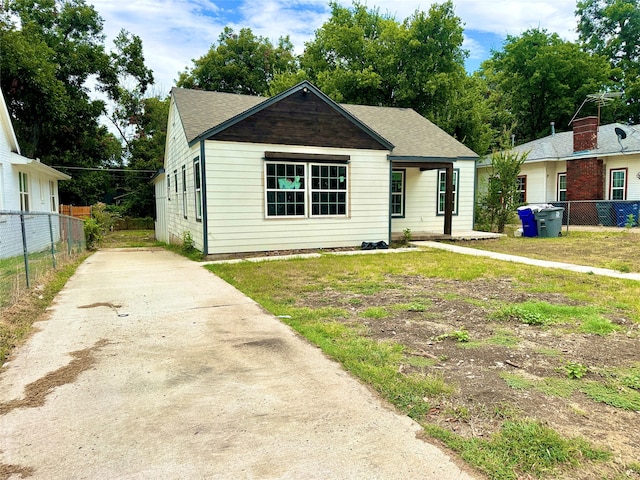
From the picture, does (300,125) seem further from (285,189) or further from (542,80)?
(542,80)

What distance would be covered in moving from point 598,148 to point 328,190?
52.8 feet

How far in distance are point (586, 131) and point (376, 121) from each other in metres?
11.8

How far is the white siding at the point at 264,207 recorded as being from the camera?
437 inches

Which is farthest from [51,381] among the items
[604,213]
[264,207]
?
[604,213]

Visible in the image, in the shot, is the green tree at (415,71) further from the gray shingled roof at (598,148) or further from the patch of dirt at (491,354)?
the patch of dirt at (491,354)

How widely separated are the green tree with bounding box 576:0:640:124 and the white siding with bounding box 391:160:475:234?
84.7 ft

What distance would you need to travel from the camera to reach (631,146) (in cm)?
1931

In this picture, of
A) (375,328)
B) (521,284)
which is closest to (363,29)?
(521,284)

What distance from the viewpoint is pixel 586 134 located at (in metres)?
20.7

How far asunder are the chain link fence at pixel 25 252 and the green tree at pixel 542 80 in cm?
3357

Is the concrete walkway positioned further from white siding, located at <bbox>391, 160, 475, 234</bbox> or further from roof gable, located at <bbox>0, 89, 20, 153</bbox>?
roof gable, located at <bbox>0, 89, 20, 153</bbox>

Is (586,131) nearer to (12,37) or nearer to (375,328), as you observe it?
(375,328)

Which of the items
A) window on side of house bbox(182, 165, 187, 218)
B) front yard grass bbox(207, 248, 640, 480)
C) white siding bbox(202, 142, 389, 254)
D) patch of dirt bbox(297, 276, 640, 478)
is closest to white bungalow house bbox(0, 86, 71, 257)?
white siding bbox(202, 142, 389, 254)

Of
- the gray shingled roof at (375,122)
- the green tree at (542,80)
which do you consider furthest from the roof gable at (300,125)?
the green tree at (542,80)
